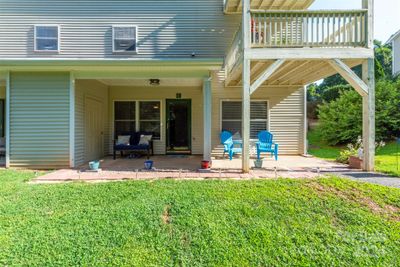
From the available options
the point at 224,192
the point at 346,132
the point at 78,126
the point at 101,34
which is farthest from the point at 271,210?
the point at 346,132

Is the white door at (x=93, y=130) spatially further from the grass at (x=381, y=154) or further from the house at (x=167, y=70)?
the grass at (x=381, y=154)

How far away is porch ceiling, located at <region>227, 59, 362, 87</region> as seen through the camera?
649 cm

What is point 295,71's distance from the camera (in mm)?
7426

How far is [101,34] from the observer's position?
8.98 m

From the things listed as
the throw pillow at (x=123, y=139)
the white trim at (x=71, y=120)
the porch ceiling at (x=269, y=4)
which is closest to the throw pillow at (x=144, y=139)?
the throw pillow at (x=123, y=139)

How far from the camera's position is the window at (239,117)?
9.61 m

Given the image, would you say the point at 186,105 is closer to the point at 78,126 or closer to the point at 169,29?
the point at 169,29

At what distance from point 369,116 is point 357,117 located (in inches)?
252

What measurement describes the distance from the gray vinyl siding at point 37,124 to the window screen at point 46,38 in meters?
1.97

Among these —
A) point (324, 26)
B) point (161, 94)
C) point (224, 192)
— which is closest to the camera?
point (224, 192)

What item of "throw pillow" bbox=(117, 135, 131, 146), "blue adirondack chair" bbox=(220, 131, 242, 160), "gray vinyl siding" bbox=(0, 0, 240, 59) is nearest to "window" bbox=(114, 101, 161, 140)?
"throw pillow" bbox=(117, 135, 131, 146)

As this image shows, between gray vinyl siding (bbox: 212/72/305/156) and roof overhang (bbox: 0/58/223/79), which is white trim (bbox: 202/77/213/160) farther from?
gray vinyl siding (bbox: 212/72/305/156)

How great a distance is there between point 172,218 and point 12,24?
9.15 metres

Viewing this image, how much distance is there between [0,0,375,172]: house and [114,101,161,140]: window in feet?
0.13
